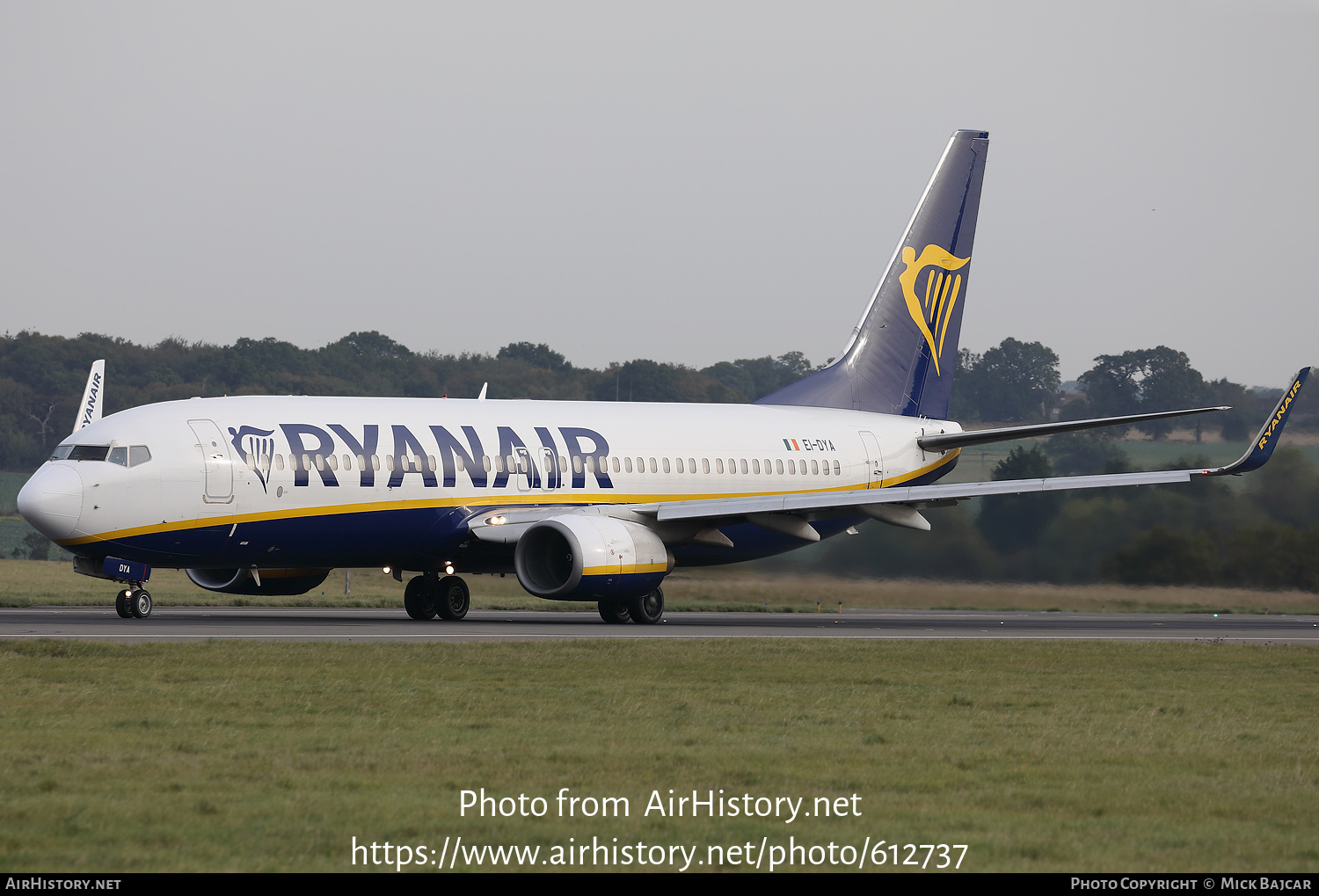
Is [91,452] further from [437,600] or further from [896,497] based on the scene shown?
[896,497]

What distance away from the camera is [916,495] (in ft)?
91.8

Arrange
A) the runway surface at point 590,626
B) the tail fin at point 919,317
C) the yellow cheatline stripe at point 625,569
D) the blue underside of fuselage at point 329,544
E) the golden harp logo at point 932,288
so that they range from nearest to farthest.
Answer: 1. the runway surface at point 590,626
2. the blue underside of fuselage at point 329,544
3. the yellow cheatline stripe at point 625,569
4. the tail fin at point 919,317
5. the golden harp logo at point 932,288

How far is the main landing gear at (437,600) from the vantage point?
27.8 meters

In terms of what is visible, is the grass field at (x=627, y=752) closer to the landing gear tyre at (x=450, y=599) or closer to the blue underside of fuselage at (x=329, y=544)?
the blue underside of fuselage at (x=329, y=544)

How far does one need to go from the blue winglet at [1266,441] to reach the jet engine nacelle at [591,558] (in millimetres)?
10537

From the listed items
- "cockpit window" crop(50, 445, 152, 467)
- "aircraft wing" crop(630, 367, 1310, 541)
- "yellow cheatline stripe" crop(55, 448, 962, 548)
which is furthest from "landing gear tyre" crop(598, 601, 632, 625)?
"cockpit window" crop(50, 445, 152, 467)

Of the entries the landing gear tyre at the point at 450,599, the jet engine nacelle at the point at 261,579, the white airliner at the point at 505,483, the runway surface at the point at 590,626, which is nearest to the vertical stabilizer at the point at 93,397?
the runway surface at the point at 590,626

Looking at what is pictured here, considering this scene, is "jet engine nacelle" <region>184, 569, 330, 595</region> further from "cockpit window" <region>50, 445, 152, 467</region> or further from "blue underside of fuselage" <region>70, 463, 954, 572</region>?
"cockpit window" <region>50, 445, 152, 467</region>

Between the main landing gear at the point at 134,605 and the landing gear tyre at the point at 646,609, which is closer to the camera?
the main landing gear at the point at 134,605

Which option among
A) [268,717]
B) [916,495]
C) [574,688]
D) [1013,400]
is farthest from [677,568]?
[1013,400]

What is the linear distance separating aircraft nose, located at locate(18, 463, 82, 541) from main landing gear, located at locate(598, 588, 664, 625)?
9093 millimetres

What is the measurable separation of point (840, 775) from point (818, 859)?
2567mm

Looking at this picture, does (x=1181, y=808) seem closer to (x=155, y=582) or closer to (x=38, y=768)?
(x=38, y=768)

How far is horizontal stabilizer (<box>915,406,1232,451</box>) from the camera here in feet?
91.1
